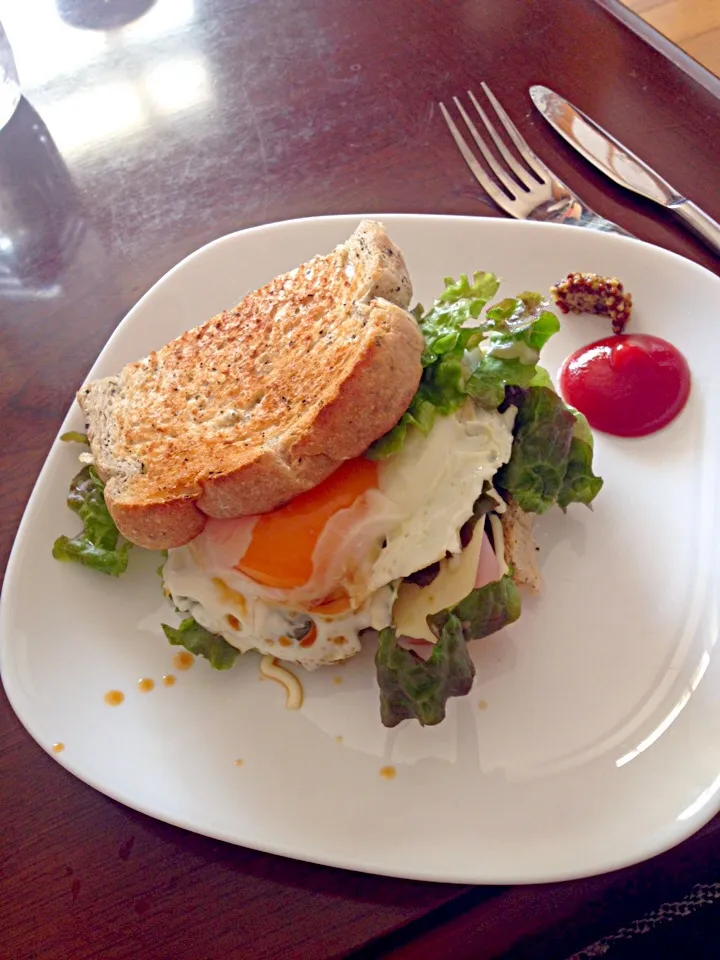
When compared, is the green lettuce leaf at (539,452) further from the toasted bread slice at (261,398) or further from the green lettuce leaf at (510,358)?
the toasted bread slice at (261,398)

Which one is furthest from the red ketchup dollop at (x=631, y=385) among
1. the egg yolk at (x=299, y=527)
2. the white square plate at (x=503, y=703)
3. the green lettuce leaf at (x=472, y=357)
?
the egg yolk at (x=299, y=527)

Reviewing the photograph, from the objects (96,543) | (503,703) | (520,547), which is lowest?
(503,703)

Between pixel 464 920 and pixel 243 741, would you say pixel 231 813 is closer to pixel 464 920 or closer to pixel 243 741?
pixel 243 741

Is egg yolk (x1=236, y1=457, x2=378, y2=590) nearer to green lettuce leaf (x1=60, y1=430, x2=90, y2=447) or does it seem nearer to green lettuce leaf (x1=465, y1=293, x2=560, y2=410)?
green lettuce leaf (x1=465, y1=293, x2=560, y2=410)

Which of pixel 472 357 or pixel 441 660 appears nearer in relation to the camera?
pixel 441 660

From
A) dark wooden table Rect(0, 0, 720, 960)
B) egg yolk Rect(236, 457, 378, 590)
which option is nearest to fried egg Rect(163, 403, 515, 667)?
egg yolk Rect(236, 457, 378, 590)

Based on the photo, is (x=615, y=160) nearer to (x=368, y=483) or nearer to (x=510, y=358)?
(x=510, y=358)

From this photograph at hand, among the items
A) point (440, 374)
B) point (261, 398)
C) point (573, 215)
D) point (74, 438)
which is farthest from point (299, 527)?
point (573, 215)
